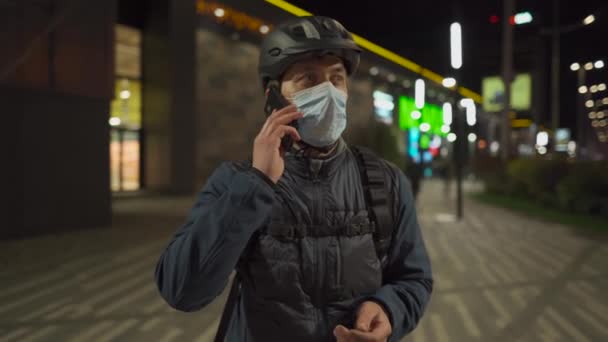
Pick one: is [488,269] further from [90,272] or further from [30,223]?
[30,223]

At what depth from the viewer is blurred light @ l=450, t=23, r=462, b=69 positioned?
10.7m

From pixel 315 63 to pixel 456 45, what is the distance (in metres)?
10.5

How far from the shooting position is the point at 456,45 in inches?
432

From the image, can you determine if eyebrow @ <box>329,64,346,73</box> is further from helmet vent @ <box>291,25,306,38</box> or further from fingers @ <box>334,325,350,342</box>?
fingers @ <box>334,325,350,342</box>

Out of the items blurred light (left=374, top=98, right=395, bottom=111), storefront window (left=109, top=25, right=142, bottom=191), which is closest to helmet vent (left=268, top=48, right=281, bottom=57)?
storefront window (left=109, top=25, right=142, bottom=191)

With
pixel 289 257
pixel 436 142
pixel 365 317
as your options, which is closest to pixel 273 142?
pixel 289 257

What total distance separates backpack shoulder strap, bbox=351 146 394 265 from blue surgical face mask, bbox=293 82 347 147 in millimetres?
162

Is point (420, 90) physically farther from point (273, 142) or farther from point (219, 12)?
point (273, 142)

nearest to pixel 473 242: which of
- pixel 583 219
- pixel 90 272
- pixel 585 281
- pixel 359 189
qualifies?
pixel 585 281

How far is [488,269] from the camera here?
6738 mm

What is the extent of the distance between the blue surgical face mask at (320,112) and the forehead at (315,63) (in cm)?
6

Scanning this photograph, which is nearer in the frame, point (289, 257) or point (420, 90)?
point (289, 257)

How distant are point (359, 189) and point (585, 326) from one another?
13.5 ft

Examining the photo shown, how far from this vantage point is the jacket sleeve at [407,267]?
58.2 inches
